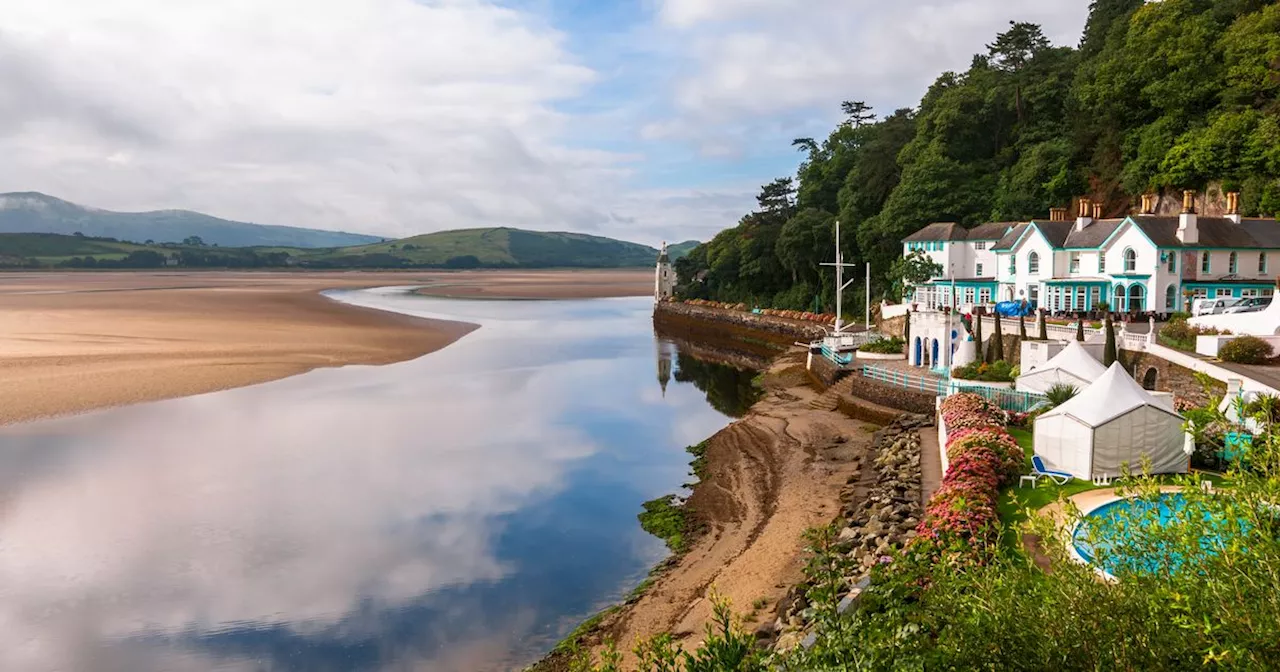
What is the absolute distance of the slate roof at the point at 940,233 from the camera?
48.1m

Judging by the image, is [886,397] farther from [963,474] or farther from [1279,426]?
[1279,426]

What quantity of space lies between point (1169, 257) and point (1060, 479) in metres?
23.4

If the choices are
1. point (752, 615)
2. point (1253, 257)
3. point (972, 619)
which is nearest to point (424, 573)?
point (752, 615)

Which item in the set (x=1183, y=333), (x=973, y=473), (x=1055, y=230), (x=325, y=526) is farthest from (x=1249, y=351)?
(x=325, y=526)

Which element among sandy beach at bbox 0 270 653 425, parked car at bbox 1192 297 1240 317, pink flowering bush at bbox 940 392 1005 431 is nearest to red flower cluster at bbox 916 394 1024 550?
pink flowering bush at bbox 940 392 1005 431

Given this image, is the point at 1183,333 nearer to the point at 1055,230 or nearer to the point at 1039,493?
the point at 1055,230

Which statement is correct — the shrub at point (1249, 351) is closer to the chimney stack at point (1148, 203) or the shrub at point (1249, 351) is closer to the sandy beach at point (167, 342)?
the chimney stack at point (1148, 203)

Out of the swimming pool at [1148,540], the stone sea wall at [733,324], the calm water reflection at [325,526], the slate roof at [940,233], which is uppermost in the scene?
the slate roof at [940,233]

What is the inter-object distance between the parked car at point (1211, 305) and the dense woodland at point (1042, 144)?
7.94 meters

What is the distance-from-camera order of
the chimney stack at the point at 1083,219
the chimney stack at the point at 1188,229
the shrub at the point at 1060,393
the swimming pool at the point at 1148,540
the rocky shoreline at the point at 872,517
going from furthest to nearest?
the chimney stack at the point at 1083,219 < the chimney stack at the point at 1188,229 < the shrub at the point at 1060,393 < the rocky shoreline at the point at 872,517 < the swimming pool at the point at 1148,540

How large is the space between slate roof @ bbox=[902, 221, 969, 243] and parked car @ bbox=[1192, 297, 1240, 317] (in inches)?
633

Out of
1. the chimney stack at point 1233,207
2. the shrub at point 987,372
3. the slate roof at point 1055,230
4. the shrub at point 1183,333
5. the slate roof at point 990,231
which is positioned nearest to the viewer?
the shrub at point 1183,333

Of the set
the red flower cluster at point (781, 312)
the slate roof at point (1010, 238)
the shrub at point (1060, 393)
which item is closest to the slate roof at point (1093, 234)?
the slate roof at point (1010, 238)

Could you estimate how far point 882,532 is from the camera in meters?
15.9
